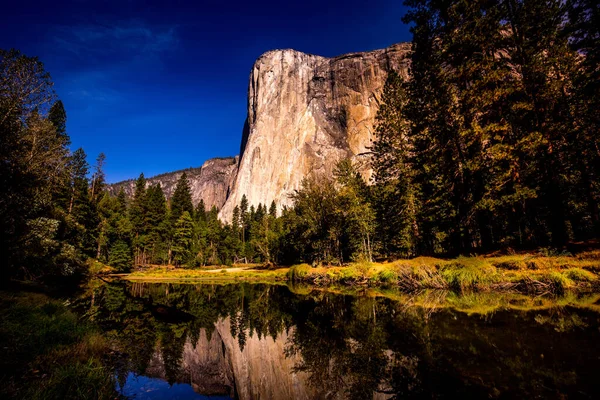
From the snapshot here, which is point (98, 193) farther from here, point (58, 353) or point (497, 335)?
point (497, 335)

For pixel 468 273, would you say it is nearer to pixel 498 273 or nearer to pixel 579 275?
pixel 498 273

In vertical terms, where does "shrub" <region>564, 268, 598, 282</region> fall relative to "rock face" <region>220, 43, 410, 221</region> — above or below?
below

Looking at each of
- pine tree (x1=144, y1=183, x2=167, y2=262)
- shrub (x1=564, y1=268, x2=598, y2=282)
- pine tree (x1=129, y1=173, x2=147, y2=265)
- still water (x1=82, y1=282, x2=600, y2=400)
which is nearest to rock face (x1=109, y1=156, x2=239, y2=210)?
pine tree (x1=144, y1=183, x2=167, y2=262)

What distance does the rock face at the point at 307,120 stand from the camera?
106 m

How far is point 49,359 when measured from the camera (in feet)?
19.1

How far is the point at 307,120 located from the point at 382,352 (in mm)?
109249

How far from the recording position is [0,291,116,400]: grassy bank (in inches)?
172

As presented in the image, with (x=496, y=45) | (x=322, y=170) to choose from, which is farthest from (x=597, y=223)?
(x=322, y=170)

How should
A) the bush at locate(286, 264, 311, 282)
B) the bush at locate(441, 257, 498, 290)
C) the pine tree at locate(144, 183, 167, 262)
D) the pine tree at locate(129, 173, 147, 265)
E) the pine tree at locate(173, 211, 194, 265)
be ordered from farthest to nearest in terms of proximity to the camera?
the pine tree at locate(144, 183, 167, 262)
the pine tree at locate(129, 173, 147, 265)
the pine tree at locate(173, 211, 194, 265)
the bush at locate(286, 264, 311, 282)
the bush at locate(441, 257, 498, 290)

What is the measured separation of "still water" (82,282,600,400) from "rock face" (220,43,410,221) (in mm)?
91836

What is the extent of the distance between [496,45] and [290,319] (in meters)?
17.6

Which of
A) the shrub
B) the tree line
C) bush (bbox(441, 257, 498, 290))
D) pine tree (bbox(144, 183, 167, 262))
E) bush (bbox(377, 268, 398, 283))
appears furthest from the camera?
pine tree (bbox(144, 183, 167, 262))

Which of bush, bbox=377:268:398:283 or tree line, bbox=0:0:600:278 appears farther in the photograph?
bush, bbox=377:268:398:283

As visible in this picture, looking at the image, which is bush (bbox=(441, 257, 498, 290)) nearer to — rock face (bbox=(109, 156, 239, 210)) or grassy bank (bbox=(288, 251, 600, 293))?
grassy bank (bbox=(288, 251, 600, 293))
